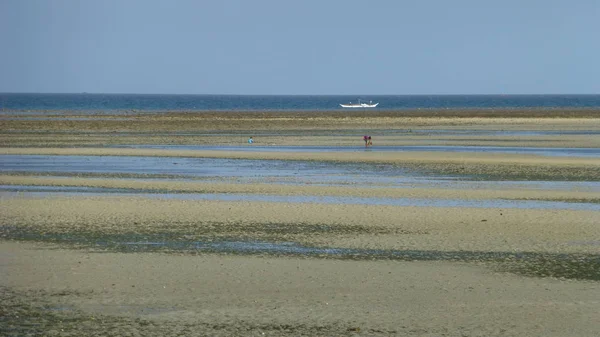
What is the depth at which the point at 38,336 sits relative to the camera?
34.4ft

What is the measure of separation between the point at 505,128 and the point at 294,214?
41.6 m

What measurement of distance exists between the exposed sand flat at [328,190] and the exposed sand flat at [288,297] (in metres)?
8.56

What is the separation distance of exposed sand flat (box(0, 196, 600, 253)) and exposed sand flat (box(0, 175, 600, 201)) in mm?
2250

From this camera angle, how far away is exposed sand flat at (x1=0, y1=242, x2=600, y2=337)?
1098cm

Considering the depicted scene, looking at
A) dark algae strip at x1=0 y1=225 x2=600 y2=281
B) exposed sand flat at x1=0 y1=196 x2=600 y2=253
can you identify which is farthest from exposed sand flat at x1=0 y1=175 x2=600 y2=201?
dark algae strip at x1=0 y1=225 x2=600 y2=281

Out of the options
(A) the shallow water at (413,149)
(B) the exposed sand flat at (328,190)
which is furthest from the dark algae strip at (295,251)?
(A) the shallow water at (413,149)

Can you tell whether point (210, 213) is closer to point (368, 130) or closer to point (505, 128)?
point (368, 130)

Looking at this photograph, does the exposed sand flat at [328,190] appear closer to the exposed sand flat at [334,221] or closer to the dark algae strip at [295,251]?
the exposed sand flat at [334,221]

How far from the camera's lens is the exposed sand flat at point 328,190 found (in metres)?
22.8

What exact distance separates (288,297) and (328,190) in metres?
11.7

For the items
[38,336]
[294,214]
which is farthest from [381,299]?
[294,214]

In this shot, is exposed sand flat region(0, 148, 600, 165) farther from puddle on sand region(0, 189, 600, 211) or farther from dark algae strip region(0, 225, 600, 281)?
dark algae strip region(0, 225, 600, 281)

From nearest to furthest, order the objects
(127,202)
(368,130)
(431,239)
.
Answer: (431,239) → (127,202) → (368,130)

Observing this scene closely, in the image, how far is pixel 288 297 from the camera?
40.7 feet
